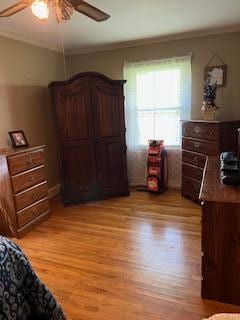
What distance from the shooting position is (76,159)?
3686mm

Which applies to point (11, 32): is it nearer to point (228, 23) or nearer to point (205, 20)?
point (205, 20)

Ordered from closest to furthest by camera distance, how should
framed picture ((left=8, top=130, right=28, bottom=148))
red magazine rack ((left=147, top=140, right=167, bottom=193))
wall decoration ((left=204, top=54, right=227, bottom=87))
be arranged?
framed picture ((left=8, top=130, right=28, bottom=148)) < wall decoration ((left=204, top=54, right=227, bottom=87)) < red magazine rack ((left=147, top=140, right=167, bottom=193))

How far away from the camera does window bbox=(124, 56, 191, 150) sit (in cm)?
382

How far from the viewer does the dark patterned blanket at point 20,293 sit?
1.22 m

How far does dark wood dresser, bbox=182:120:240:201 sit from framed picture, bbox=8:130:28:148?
2178 millimetres

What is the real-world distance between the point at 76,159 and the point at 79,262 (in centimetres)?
167

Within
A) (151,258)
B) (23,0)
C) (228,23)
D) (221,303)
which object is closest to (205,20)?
(228,23)

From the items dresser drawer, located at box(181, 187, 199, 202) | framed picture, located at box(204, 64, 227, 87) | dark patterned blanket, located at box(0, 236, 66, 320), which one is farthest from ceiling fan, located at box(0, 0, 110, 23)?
dresser drawer, located at box(181, 187, 199, 202)

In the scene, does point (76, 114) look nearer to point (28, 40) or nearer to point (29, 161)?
point (29, 161)

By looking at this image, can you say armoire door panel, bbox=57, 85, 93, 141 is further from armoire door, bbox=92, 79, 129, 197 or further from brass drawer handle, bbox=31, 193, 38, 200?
brass drawer handle, bbox=31, 193, 38, 200

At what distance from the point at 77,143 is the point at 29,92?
98 cm

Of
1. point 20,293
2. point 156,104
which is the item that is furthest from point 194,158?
point 20,293

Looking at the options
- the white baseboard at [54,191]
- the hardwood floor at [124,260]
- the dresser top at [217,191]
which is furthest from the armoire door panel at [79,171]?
the dresser top at [217,191]

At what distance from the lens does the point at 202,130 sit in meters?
3.28
